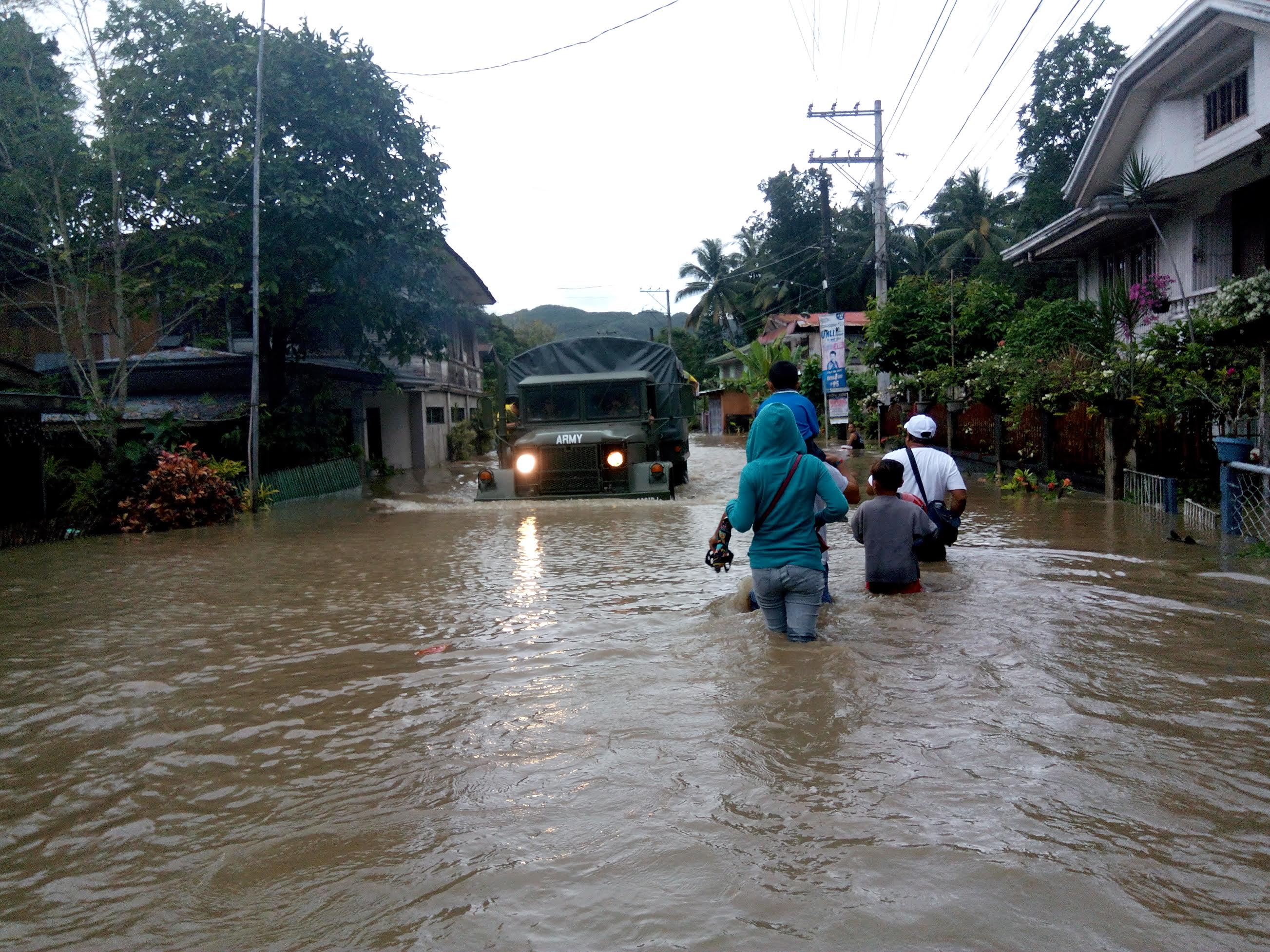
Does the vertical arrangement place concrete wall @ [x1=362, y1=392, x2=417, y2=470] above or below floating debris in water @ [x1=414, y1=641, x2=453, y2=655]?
above

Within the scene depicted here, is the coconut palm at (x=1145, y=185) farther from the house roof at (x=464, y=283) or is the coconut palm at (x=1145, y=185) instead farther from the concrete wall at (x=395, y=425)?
the concrete wall at (x=395, y=425)

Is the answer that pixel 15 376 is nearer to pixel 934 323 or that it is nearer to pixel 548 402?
pixel 548 402

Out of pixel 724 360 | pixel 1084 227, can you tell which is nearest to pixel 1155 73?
pixel 1084 227

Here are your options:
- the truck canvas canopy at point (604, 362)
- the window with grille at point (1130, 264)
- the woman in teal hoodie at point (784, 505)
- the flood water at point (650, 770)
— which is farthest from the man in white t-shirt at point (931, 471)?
the window with grille at point (1130, 264)

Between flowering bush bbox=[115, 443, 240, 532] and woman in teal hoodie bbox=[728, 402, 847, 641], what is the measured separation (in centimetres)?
1261

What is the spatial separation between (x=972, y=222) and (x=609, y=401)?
32491 millimetres

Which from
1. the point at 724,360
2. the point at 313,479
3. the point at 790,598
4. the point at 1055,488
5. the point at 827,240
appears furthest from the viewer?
the point at 724,360

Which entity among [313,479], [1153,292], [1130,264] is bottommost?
[313,479]

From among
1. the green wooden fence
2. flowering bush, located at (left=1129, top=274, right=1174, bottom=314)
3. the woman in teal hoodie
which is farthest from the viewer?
the green wooden fence

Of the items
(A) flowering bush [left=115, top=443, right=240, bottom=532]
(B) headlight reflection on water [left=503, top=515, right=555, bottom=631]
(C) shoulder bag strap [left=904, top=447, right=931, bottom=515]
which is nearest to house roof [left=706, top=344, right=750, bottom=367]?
(A) flowering bush [left=115, top=443, right=240, bottom=532]

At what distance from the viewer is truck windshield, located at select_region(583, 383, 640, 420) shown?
667 inches

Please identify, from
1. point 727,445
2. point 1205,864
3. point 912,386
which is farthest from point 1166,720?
point 727,445

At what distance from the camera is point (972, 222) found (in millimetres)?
43969

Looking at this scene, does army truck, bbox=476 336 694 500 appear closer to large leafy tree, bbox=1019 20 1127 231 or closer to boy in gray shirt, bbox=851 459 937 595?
boy in gray shirt, bbox=851 459 937 595
